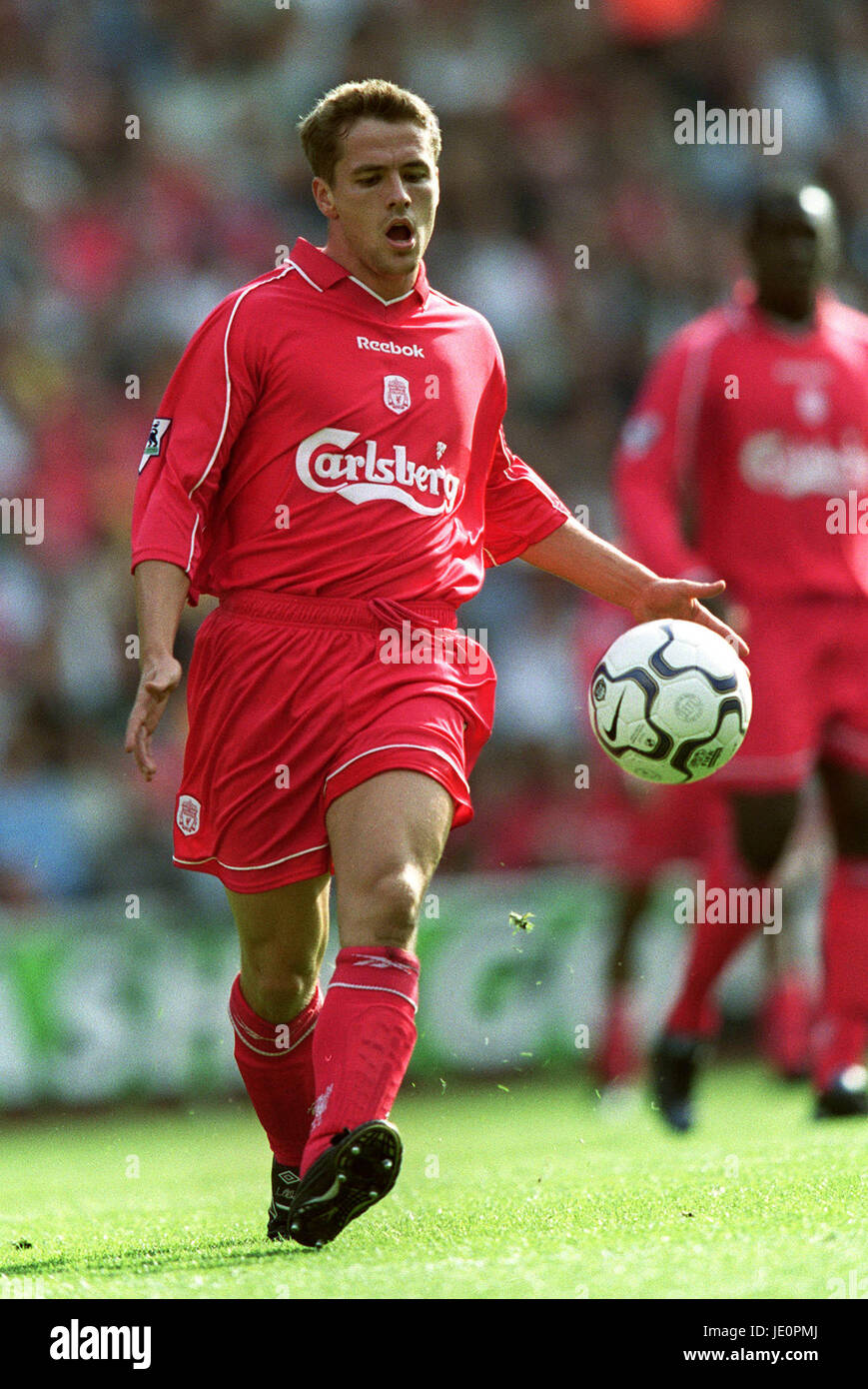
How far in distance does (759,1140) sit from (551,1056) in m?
3.41

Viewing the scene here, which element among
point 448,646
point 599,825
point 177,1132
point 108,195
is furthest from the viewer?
point 108,195

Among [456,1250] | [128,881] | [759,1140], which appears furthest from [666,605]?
[128,881]

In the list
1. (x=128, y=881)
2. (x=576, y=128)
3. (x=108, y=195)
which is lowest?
(x=128, y=881)

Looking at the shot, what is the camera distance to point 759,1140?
635 cm

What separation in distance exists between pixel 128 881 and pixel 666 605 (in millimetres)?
5862

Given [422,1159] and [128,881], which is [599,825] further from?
[422,1159]

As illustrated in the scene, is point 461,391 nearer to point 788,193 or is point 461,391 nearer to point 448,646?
point 448,646

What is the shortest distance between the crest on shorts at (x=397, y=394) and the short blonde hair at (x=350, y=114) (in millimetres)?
502

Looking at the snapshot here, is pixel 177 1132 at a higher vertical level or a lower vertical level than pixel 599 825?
lower

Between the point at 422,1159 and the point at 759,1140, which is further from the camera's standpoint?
the point at 422,1159

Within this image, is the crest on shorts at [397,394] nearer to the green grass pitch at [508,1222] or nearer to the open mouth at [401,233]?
the open mouth at [401,233]

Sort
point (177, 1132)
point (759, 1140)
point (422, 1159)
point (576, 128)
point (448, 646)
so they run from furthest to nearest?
point (576, 128), point (177, 1132), point (422, 1159), point (759, 1140), point (448, 646)

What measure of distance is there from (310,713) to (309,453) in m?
0.59

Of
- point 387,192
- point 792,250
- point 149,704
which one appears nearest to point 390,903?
point 149,704
